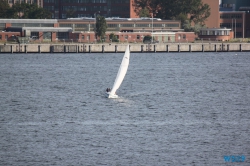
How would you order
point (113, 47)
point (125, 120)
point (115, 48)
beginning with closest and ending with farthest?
point (125, 120) → point (115, 48) → point (113, 47)

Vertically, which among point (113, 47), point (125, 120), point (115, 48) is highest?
point (113, 47)

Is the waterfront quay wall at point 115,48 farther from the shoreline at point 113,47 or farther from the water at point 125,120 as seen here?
the water at point 125,120

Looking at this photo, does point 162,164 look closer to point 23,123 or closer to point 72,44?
point 23,123

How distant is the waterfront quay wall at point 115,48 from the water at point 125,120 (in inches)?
2328

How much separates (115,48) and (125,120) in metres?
118

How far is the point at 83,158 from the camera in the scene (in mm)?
54094

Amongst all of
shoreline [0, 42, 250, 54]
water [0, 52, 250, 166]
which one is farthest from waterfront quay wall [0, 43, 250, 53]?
water [0, 52, 250, 166]

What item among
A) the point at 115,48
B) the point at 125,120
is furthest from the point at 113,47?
the point at 125,120

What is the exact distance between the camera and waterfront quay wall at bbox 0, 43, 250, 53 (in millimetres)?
186250

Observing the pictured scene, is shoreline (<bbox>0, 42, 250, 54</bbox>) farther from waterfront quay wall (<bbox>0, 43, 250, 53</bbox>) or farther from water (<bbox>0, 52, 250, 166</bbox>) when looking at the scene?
water (<bbox>0, 52, 250, 166</bbox>)

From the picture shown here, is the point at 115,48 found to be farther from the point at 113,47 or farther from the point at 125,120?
the point at 125,120

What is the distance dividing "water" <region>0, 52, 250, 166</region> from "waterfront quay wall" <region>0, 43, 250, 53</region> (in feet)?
194

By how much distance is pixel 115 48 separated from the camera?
188375 millimetres

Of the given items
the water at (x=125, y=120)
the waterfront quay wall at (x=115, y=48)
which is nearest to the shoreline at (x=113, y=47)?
the waterfront quay wall at (x=115, y=48)
